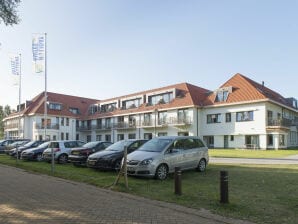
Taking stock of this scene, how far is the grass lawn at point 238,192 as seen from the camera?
764cm

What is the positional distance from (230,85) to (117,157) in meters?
36.2

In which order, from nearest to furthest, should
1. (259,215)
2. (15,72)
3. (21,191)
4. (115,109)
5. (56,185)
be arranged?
(259,215), (21,191), (56,185), (15,72), (115,109)

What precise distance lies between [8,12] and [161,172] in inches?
318

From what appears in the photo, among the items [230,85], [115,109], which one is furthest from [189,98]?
[115,109]

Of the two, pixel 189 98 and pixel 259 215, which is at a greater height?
pixel 189 98

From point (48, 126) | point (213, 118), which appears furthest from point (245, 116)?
point (48, 126)

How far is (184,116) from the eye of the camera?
50812 mm

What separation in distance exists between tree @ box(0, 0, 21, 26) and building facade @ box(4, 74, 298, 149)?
2686cm

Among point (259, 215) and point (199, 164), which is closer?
point (259, 215)

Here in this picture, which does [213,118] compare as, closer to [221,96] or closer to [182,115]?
[221,96]

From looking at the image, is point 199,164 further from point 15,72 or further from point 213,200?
point 15,72

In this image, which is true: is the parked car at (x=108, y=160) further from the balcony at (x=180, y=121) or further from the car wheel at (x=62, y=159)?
the balcony at (x=180, y=121)

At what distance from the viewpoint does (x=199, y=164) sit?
603 inches

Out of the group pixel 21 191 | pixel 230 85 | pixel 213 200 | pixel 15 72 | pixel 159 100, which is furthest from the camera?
pixel 159 100
